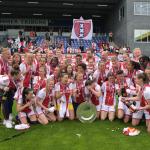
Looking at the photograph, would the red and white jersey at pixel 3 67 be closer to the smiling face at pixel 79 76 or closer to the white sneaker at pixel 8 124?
the white sneaker at pixel 8 124

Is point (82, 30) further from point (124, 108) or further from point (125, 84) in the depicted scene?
point (124, 108)

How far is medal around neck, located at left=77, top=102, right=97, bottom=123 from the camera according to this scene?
8367 mm

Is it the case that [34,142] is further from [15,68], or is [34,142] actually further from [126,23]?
[126,23]

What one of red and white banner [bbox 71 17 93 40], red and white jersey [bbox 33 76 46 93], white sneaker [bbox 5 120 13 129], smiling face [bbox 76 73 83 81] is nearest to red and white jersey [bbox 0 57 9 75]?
red and white jersey [bbox 33 76 46 93]

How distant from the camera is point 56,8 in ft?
137

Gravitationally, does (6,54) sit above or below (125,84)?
above

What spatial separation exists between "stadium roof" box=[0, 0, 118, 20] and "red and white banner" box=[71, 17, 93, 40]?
24.9 meters

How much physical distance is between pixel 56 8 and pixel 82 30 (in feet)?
94.4

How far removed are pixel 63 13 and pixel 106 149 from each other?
39.2m

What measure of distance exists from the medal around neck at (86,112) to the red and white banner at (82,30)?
5.47 metres

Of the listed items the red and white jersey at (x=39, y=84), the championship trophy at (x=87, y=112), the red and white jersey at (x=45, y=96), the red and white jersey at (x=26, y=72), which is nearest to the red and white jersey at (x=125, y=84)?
the championship trophy at (x=87, y=112)

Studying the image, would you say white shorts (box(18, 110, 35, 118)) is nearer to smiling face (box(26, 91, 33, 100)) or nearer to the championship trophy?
smiling face (box(26, 91, 33, 100))

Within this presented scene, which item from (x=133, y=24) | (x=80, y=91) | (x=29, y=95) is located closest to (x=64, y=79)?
(x=80, y=91)

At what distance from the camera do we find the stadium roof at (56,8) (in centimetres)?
3900
